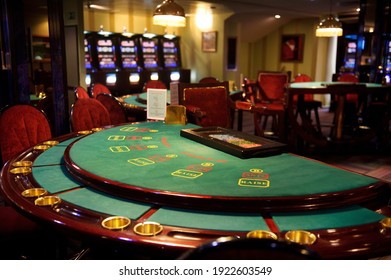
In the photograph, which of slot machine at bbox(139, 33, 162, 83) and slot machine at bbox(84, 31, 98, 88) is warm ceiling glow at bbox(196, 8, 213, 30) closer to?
slot machine at bbox(139, 33, 162, 83)

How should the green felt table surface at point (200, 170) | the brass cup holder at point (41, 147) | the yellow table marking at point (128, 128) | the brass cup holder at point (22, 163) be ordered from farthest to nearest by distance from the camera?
the yellow table marking at point (128, 128)
the brass cup holder at point (41, 147)
the brass cup holder at point (22, 163)
the green felt table surface at point (200, 170)

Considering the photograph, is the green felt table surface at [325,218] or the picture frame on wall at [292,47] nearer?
the green felt table surface at [325,218]

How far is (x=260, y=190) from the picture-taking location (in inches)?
55.6

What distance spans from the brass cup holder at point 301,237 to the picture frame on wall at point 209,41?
916cm

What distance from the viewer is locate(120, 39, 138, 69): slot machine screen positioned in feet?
30.9

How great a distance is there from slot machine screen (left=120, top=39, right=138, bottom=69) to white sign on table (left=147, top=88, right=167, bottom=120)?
6.66 meters

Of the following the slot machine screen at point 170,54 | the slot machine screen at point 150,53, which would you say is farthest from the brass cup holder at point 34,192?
the slot machine screen at point 170,54

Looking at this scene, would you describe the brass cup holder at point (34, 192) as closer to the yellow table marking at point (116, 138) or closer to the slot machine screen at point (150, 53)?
the yellow table marking at point (116, 138)

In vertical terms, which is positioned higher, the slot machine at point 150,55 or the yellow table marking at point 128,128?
the slot machine at point 150,55

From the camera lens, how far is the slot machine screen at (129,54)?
30.9 ft

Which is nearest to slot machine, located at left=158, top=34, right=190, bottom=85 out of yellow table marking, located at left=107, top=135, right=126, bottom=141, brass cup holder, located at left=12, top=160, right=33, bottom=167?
yellow table marking, located at left=107, top=135, right=126, bottom=141

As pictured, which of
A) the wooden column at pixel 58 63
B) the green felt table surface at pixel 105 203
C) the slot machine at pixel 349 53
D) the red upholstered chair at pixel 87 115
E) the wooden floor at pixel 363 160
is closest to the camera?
the green felt table surface at pixel 105 203

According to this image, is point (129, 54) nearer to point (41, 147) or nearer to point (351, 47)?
point (351, 47)
